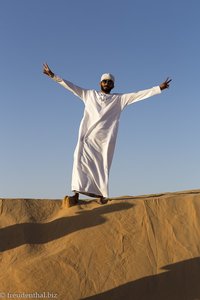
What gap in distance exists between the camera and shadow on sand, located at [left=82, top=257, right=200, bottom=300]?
5157mm

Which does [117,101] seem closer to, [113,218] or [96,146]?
[96,146]

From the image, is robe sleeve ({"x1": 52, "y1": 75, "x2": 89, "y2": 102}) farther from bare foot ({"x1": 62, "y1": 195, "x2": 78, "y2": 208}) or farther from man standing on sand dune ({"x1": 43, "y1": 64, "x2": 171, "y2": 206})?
bare foot ({"x1": 62, "y1": 195, "x2": 78, "y2": 208})

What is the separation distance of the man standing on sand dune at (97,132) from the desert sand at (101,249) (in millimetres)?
391

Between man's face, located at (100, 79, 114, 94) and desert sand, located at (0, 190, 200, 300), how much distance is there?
199 centimetres

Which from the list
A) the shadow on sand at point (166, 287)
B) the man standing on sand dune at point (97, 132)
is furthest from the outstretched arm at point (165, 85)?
the shadow on sand at point (166, 287)

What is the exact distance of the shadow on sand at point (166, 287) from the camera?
516 cm

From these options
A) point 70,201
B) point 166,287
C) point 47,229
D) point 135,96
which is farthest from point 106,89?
point 166,287

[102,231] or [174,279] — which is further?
[102,231]

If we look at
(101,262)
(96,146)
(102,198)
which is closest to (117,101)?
(96,146)

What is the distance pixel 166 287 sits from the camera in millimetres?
5359

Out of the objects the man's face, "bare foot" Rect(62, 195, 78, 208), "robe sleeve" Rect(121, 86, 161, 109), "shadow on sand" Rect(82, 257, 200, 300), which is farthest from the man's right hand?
"shadow on sand" Rect(82, 257, 200, 300)

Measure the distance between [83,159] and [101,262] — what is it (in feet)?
5.90

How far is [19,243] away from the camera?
5797mm

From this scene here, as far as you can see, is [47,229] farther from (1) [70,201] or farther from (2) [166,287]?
(2) [166,287]
